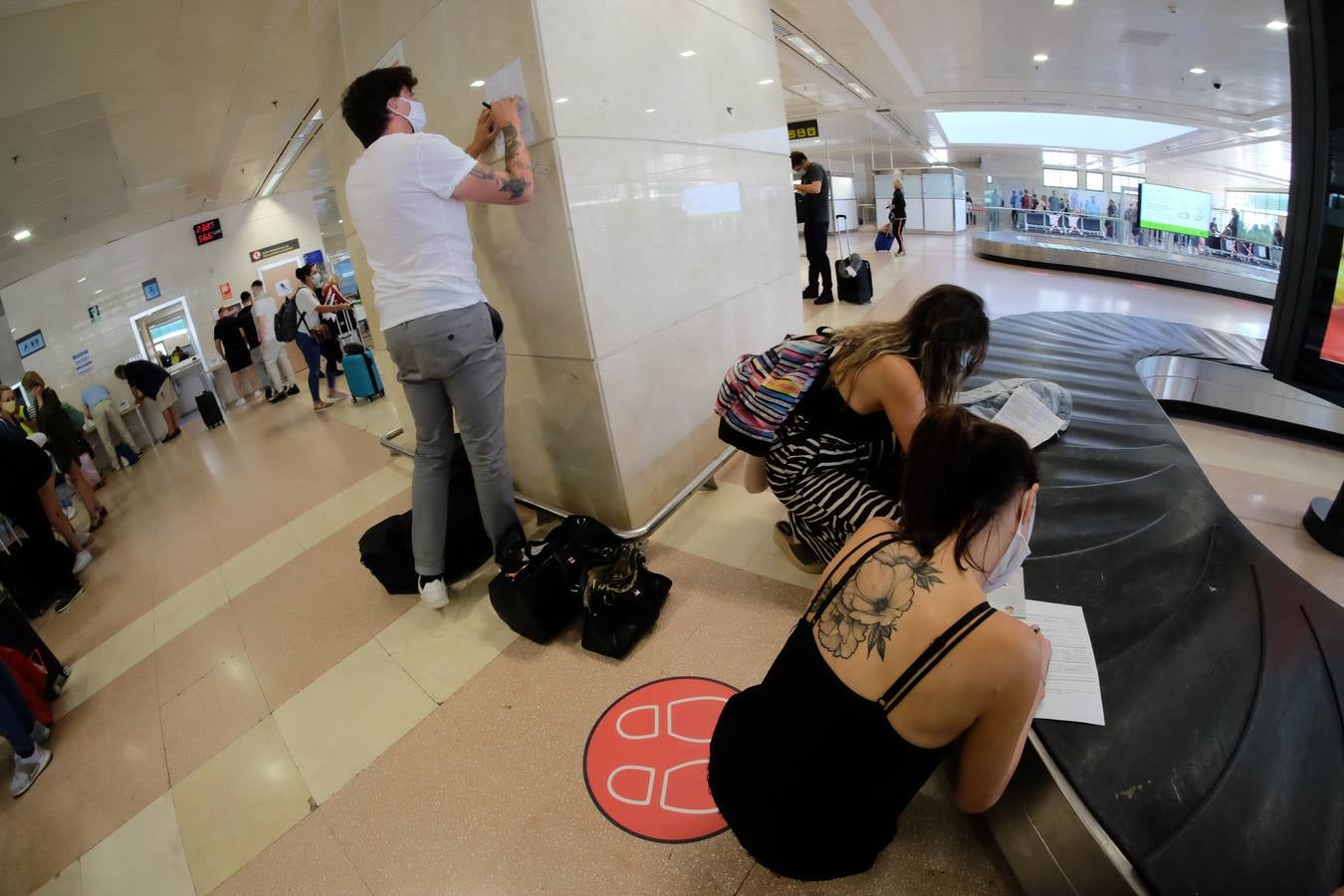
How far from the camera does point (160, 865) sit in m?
1.78

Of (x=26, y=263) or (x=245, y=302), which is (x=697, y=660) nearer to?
(x=26, y=263)

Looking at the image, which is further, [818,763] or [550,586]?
[550,586]

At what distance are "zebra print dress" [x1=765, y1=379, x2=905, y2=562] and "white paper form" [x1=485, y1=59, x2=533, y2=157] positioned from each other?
5.25 ft

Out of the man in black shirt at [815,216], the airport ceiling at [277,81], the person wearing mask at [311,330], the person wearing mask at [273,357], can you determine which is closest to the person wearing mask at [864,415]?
the airport ceiling at [277,81]

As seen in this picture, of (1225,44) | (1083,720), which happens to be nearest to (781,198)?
(1083,720)

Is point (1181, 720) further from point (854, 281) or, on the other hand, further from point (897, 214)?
point (897, 214)

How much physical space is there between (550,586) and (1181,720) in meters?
1.92

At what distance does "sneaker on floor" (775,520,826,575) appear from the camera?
2.46 metres

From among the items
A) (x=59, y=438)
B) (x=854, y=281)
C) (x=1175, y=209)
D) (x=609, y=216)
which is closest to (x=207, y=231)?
(x=59, y=438)

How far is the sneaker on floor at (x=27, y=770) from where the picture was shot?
220 cm

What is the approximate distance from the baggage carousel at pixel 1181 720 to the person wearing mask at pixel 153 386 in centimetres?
957

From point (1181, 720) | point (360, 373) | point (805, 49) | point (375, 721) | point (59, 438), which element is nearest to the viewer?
point (1181, 720)

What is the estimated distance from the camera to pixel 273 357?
8.23 metres

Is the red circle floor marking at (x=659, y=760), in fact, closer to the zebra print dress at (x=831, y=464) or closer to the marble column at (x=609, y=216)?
the zebra print dress at (x=831, y=464)
